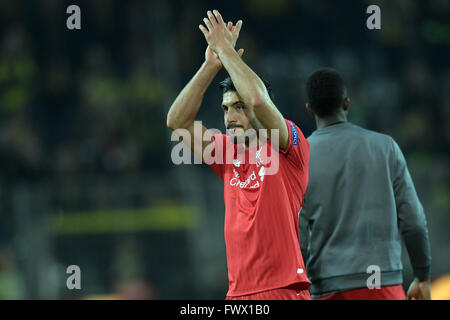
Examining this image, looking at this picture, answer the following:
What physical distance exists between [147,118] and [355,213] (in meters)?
5.59

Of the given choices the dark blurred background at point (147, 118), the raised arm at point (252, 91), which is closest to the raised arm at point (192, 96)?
the raised arm at point (252, 91)

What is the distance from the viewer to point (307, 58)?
10.4 metres

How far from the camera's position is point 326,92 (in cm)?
415

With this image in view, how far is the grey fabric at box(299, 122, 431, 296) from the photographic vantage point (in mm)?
3953

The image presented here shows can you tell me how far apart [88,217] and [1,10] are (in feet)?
13.7

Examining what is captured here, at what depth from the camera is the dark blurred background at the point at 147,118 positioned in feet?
26.1

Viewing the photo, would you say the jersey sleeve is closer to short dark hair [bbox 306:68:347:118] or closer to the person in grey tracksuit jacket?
the person in grey tracksuit jacket

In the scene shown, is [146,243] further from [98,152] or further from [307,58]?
[307,58]

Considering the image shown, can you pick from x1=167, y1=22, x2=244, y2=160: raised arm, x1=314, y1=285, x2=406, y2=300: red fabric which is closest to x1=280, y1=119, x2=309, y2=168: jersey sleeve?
x1=167, y1=22, x2=244, y2=160: raised arm

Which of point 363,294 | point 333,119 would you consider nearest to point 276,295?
point 363,294

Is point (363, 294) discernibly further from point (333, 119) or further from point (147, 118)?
point (147, 118)

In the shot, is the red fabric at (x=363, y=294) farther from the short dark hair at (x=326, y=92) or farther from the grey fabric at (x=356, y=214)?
the short dark hair at (x=326, y=92)
